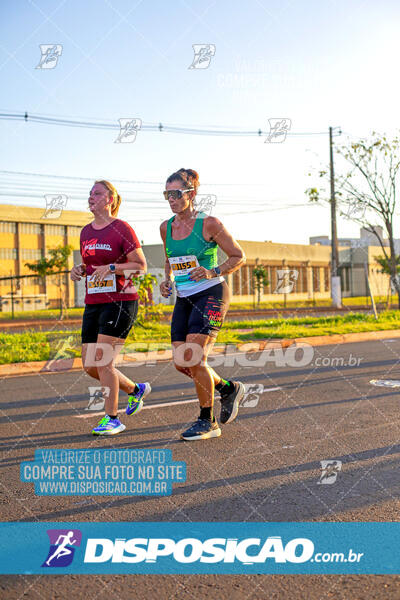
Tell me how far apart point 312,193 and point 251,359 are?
18072mm

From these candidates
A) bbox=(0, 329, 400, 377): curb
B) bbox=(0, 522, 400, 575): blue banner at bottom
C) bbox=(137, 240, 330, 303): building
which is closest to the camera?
bbox=(0, 522, 400, 575): blue banner at bottom

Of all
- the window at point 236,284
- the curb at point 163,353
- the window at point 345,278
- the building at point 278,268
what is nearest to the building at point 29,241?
the window at point 236,284

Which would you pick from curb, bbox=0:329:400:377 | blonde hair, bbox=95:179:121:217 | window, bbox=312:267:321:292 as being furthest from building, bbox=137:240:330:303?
blonde hair, bbox=95:179:121:217

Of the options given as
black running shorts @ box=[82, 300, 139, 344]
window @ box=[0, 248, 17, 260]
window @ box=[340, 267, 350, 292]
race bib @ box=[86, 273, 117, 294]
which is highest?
window @ box=[0, 248, 17, 260]

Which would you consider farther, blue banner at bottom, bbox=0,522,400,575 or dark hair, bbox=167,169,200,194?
dark hair, bbox=167,169,200,194

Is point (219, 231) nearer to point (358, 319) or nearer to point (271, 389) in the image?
point (271, 389)

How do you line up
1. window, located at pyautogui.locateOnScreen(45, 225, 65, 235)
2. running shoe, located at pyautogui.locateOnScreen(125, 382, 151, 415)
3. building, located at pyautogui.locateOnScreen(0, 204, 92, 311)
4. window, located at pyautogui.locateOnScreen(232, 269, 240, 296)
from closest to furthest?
running shoe, located at pyautogui.locateOnScreen(125, 382, 151, 415) < window, located at pyautogui.locateOnScreen(232, 269, 240, 296) < building, located at pyautogui.locateOnScreen(0, 204, 92, 311) < window, located at pyautogui.locateOnScreen(45, 225, 65, 235)

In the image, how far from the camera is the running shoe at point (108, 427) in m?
5.21

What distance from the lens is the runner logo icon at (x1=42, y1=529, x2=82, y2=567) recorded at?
9.22 ft

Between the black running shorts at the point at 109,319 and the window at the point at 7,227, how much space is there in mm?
60369

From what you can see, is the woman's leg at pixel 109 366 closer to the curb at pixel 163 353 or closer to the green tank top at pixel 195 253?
the green tank top at pixel 195 253

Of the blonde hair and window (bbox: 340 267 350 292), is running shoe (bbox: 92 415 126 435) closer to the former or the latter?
the blonde hair

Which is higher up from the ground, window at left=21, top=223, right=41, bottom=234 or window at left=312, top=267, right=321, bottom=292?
window at left=21, top=223, right=41, bottom=234

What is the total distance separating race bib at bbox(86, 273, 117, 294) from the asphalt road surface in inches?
45.2
